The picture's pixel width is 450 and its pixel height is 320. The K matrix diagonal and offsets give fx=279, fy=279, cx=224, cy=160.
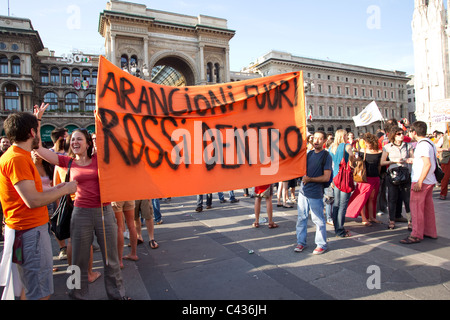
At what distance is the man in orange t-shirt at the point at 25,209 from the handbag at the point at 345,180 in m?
4.45

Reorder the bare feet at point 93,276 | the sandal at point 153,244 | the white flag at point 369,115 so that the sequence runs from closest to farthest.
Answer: the bare feet at point 93,276, the sandal at point 153,244, the white flag at point 369,115

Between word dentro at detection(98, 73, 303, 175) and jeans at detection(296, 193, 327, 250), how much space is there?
0.87m

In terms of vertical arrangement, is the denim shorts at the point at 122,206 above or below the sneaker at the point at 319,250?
above

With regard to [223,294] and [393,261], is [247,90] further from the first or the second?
[393,261]

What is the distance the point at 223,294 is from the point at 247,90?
2654 mm

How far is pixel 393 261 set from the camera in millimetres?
3768

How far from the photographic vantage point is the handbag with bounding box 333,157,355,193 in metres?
5.08

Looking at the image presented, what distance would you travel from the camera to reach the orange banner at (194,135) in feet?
10.2

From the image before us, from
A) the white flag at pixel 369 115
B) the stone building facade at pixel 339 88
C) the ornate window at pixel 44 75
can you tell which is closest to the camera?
the white flag at pixel 369 115

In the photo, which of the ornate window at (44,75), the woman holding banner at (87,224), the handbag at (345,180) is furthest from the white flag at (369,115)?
the ornate window at (44,75)

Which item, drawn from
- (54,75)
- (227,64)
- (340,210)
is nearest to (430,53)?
(227,64)

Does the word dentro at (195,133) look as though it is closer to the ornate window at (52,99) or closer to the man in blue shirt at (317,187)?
the man in blue shirt at (317,187)
